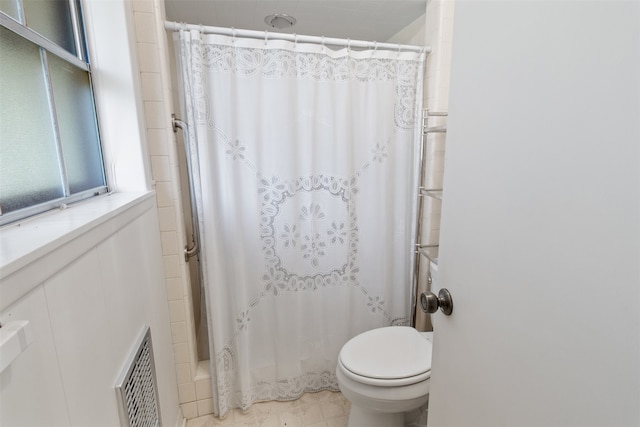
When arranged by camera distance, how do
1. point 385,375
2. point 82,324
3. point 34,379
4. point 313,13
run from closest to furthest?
1. point 34,379
2. point 82,324
3. point 385,375
4. point 313,13

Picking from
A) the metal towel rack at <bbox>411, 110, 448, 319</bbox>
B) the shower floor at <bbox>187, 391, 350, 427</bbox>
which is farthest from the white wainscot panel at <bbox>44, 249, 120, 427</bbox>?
the metal towel rack at <bbox>411, 110, 448, 319</bbox>

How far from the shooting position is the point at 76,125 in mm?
984

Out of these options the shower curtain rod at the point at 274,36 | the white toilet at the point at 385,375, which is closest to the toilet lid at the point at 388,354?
the white toilet at the point at 385,375

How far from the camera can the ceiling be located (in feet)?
5.23

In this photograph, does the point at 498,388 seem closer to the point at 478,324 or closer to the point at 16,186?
the point at 478,324

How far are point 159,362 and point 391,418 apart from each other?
101 centimetres

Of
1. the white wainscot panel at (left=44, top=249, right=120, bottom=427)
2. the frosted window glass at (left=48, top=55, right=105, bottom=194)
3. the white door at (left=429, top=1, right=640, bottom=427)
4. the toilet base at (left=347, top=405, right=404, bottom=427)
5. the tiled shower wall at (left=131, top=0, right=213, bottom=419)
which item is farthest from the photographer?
the toilet base at (left=347, top=405, right=404, bottom=427)

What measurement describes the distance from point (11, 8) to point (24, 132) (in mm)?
289

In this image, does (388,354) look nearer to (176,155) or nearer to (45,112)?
(176,155)

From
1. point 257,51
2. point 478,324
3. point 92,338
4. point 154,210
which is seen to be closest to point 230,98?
point 257,51

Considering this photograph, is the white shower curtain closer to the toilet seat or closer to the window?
the toilet seat

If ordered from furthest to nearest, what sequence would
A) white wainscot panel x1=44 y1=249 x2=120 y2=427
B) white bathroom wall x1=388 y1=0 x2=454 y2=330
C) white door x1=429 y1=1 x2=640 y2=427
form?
white bathroom wall x1=388 y1=0 x2=454 y2=330
white wainscot panel x1=44 y1=249 x2=120 y2=427
white door x1=429 y1=1 x2=640 y2=427

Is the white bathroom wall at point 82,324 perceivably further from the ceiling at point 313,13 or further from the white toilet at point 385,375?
the ceiling at point 313,13

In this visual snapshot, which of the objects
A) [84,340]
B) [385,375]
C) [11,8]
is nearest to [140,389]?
[84,340]
